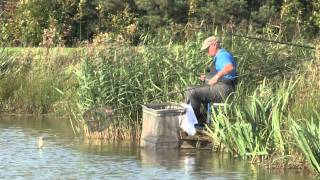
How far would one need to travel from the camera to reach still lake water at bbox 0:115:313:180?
35.0ft

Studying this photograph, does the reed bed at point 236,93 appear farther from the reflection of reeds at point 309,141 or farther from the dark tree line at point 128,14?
the dark tree line at point 128,14

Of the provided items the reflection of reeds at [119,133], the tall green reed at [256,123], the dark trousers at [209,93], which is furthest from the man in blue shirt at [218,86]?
the reflection of reeds at [119,133]

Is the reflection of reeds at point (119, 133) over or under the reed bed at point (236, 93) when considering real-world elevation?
under

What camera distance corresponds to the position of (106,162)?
460 inches

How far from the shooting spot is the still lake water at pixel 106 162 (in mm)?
10670

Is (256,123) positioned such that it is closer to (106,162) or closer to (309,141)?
(309,141)

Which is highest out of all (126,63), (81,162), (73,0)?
(73,0)

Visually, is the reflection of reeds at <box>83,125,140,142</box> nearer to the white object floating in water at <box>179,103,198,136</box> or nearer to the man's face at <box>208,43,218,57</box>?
the white object floating in water at <box>179,103,198,136</box>

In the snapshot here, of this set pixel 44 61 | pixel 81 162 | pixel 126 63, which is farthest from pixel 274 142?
pixel 44 61

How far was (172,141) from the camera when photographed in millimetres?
12820

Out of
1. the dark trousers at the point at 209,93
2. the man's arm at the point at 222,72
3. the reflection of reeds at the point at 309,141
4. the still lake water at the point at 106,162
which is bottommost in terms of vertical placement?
the still lake water at the point at 106,162

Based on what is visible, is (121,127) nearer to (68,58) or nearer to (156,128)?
(156,128)

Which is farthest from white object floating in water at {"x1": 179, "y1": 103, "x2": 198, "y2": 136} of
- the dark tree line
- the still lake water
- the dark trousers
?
the dark tree line

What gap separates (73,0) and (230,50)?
49.5 ft
